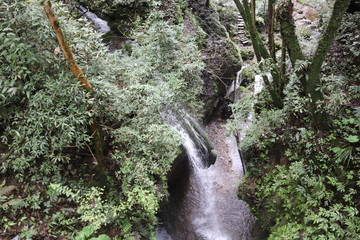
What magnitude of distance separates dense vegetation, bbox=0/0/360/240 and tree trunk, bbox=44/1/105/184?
67 millimetres

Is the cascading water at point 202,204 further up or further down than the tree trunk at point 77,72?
further down

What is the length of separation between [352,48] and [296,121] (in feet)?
8.48

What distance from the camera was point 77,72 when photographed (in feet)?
12.5

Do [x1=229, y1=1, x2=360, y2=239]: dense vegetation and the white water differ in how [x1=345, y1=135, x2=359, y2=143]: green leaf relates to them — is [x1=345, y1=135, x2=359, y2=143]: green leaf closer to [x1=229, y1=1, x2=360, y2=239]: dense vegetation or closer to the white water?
[x1=229, y1=1, x2=360, y2=239]: dense vegetation

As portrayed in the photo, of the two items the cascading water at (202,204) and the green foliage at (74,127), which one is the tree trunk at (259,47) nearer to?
the green foliage at (74,127)

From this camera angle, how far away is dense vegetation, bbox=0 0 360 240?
3775mm

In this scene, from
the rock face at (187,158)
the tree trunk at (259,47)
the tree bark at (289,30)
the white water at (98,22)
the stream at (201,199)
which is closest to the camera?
the tree bark at (289,30)

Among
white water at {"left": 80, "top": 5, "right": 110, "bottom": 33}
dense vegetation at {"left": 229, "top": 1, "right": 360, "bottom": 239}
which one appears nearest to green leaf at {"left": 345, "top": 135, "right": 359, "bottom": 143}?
dense vegetation at {"left": 229, "top": 1, "right": 360, "bottom": 239}

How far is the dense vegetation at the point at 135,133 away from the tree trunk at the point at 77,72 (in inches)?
2.6

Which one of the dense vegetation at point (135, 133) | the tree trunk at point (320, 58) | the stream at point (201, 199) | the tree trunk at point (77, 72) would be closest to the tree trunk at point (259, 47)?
the dense vegetation at point (135, 133)

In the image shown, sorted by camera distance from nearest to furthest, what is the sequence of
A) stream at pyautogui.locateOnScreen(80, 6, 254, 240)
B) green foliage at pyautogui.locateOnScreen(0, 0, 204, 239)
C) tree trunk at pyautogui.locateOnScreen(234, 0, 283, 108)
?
1. green foliage at pyautogui.locateOnScreen(0, 0, 204, 239)
2. tree trunk at pyautogui.locateOnScreen(234, 0, 283, 108)
3. stream at pyautogui.locateOnScreen(80, 6, 254, 240)

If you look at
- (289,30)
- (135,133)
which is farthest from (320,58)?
(135,133)

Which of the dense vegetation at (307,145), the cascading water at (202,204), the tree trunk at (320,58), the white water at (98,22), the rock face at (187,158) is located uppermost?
the white water at (98,22)

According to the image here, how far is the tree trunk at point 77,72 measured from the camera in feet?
11.1
